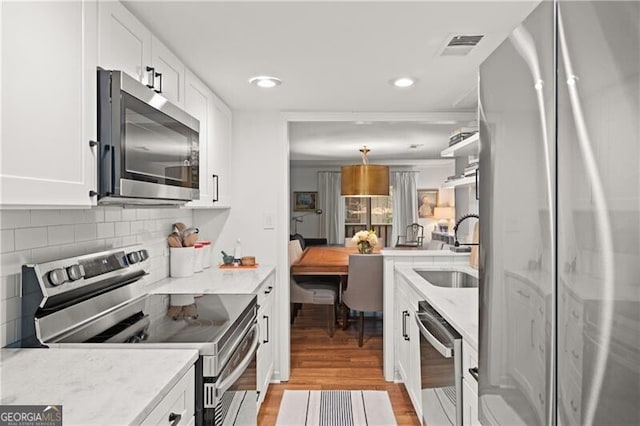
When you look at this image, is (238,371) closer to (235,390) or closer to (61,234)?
(235,390)

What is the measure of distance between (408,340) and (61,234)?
7.25 feet

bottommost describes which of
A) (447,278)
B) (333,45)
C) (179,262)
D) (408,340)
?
(408,340)

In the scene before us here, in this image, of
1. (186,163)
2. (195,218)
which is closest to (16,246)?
(186,163)

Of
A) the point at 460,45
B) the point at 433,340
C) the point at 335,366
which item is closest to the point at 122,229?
the point at 433,340

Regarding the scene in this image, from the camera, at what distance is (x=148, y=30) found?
6.00 feet

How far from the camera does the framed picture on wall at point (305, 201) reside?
9211mm

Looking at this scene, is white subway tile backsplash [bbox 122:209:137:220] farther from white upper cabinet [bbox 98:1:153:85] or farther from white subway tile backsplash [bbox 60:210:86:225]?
white upper cabinet [bbox 98:1:153:85]

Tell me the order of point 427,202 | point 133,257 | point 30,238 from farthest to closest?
1. point 427,202
2. point 133,257
3. point 30,238

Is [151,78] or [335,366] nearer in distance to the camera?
[151,78]

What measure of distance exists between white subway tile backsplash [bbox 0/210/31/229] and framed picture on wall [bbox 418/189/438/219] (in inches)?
320

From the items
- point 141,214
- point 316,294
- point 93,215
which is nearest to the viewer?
point 93,215

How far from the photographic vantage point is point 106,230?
2.09 metres

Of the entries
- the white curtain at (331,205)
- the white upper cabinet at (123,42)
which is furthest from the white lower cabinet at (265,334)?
the white curtain at (331,205)

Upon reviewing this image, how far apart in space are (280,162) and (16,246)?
2.10 m
